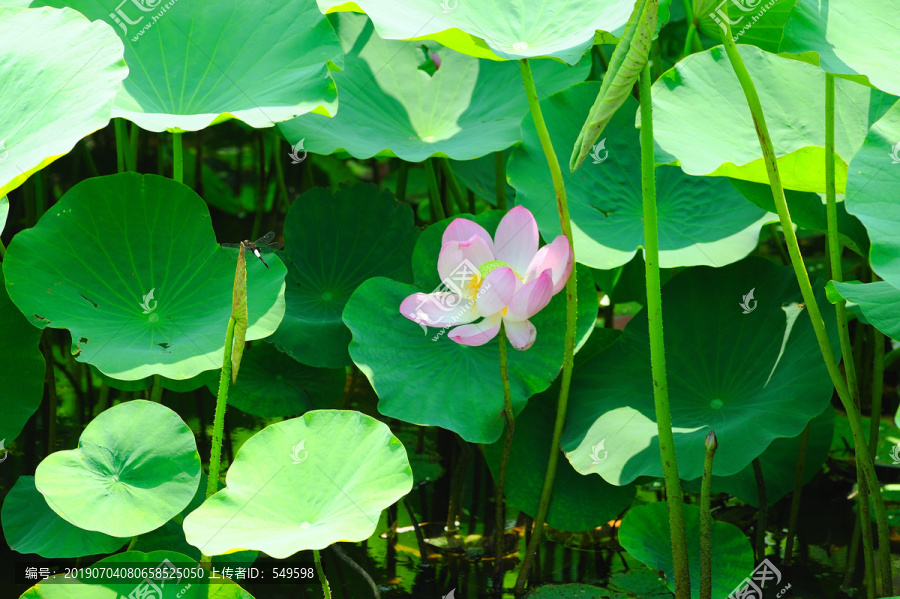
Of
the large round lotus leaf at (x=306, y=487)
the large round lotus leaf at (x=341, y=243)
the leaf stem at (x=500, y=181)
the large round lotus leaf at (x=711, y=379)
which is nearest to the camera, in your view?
the large round lotus leaf at (x=306, y=487)

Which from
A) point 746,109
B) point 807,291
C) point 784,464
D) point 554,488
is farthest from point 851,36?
point 554,488

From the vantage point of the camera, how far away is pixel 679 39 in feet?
10.1

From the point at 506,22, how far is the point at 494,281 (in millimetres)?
592

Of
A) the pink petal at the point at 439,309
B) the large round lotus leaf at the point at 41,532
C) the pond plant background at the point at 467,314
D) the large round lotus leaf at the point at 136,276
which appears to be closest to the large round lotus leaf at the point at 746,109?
the pond plant background at the point at 467,314

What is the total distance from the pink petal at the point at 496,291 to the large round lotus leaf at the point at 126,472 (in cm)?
54

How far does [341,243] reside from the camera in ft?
6.31

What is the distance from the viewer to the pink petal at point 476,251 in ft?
4.59

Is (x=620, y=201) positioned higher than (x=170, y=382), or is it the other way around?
(x=620, y=201)

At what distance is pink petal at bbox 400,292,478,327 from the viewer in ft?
4.56

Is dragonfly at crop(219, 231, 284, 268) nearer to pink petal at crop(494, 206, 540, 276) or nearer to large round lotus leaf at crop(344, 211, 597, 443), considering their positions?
A: large round lotus leaf at crop(344, 211, 597, 443)

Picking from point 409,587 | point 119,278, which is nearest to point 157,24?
point 119,278

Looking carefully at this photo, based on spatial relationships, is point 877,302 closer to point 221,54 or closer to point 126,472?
point 126,472

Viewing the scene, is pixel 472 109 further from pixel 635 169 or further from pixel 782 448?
pixel 782 448

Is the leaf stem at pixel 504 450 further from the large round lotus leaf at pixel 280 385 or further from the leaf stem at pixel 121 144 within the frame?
the leaf stem at pixel 121 144
